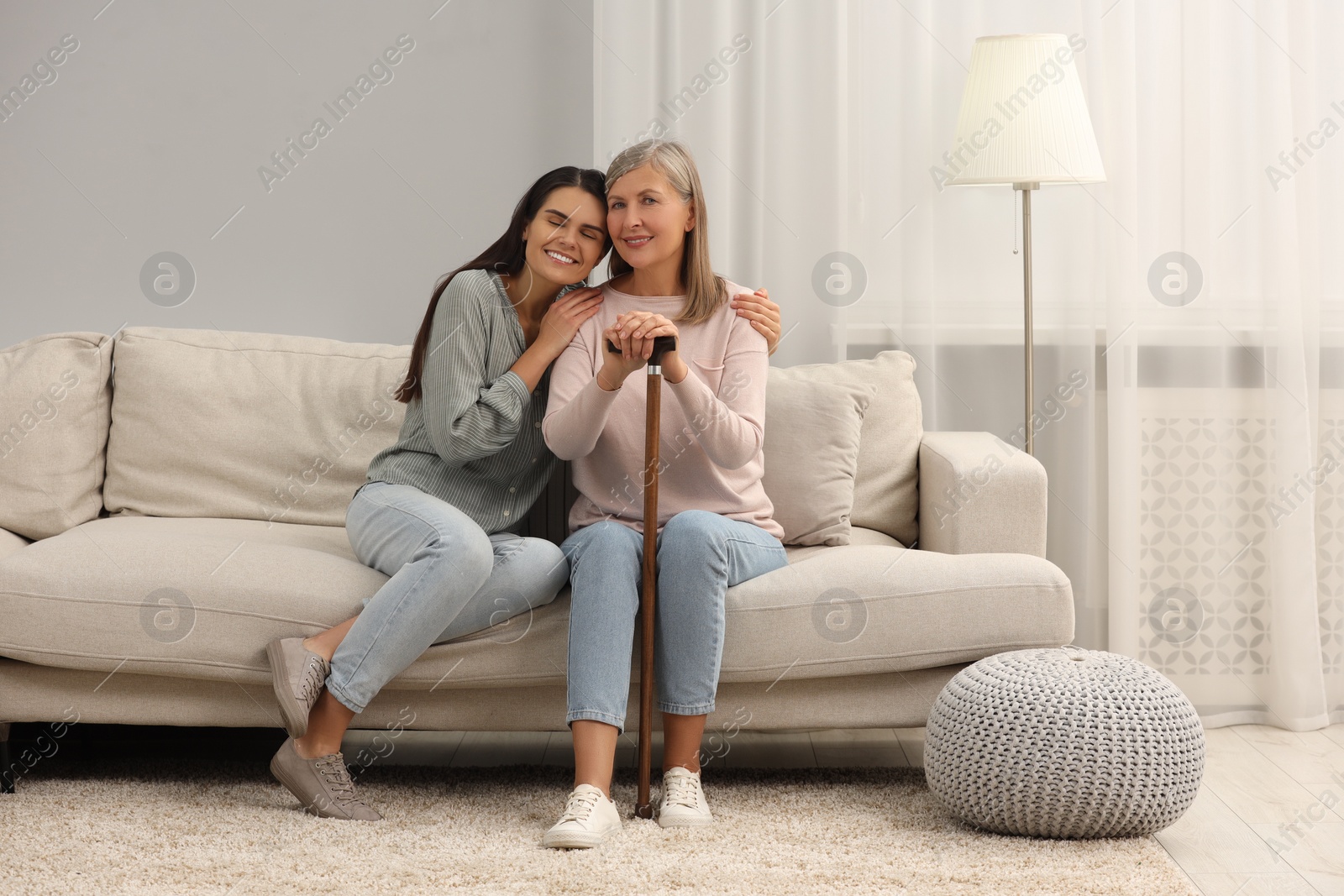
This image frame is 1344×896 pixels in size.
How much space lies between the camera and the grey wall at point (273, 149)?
9.08 feet

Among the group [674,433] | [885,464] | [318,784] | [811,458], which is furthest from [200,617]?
[885,464]

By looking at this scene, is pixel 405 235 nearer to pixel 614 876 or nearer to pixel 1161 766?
pixel 614 876

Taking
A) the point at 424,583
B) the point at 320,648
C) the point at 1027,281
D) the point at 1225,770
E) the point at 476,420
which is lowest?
the point at 1225,770

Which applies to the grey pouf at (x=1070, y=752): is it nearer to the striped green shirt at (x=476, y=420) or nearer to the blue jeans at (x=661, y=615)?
the blue jeans at (x=661, y=615)

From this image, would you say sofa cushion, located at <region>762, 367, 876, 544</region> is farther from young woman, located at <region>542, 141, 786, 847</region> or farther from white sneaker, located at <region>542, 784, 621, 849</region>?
white sneaker, located at <region>542, 784, 621, 849</region>

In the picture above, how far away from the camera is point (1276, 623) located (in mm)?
2535

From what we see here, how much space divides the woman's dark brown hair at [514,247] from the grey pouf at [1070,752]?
1010mm

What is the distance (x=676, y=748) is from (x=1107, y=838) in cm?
64

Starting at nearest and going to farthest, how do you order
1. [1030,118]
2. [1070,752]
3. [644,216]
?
1. [1070,752]
2. [644,216]
3. [1030,118]

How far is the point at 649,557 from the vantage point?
175 centimetres

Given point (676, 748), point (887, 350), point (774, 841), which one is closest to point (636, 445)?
point (676, 748)

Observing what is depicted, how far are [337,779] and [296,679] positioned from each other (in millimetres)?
183

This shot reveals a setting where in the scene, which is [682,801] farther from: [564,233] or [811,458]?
[564,233]

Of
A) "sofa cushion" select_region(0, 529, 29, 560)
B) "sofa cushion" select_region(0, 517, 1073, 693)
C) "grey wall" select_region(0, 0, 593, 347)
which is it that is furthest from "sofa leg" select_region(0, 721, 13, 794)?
"grey wall" select_region(0, 0, 593, 347)
